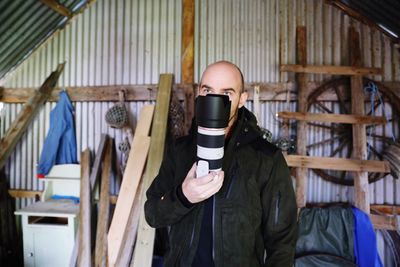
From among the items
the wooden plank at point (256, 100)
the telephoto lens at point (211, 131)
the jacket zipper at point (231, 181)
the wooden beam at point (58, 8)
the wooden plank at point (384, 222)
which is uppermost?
the wooden beam at point (58, 8)

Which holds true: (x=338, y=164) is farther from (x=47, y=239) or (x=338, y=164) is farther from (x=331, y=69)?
(x=47, y=239)

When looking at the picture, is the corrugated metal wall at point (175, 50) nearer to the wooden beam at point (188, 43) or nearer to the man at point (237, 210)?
the wooden beam at point (188, 43)

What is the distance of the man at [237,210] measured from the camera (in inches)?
40.4

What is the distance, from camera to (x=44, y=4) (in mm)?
2850

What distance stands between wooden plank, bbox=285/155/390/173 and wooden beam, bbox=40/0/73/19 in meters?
3.27

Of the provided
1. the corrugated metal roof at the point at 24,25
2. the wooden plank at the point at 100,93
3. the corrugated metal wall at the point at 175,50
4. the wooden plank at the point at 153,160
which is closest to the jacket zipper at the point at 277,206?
the wooden plank at the point at 153,160

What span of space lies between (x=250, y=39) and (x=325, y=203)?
2267 mm

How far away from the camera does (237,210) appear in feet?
3.47

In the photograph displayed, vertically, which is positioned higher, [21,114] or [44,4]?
[44,4]

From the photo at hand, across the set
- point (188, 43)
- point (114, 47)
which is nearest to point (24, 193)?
point (114, 47)

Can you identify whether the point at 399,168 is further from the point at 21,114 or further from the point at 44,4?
the point at 21,114

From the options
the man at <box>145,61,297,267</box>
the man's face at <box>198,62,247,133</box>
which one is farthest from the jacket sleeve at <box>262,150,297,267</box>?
the man's face at <box>198,62,247,133</box>

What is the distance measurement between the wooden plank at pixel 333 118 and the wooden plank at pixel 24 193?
3.44 m

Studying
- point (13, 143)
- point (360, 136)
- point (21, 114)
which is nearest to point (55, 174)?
point (13, 143)
